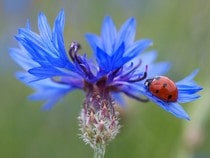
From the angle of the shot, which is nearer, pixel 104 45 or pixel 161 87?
pixel 161 87

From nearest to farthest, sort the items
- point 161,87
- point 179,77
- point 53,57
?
point 53,57 → point 161,87 → point 179,77

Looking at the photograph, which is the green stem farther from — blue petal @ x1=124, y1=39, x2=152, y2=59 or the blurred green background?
the blurred green background

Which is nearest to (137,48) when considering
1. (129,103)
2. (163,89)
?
(163,89)

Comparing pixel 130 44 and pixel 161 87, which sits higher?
pixel 130 44

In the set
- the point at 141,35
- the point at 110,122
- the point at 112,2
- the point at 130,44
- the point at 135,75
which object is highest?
the point at 112,2

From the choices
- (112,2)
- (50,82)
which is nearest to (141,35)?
(112,2)

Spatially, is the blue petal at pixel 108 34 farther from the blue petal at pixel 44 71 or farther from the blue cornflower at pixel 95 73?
the blue petal at pixel 44 71

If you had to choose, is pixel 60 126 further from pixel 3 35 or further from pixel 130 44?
pixel 130 44

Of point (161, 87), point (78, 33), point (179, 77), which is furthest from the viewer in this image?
point (78, 33)
